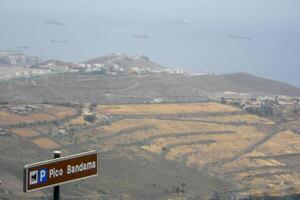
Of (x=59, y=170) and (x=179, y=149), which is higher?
(x=59, y=170)

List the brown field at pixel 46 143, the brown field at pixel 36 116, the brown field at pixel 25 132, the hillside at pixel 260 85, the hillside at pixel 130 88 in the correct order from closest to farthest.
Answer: the brown field at pixel 46 143
the brown field at pixel 25 132
the brown field at pixel 36 116
the hillside at pixel 130 88
the hillside at pixel 260 85

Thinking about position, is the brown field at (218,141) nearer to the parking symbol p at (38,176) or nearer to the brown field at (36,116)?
the brown field at (36,116)

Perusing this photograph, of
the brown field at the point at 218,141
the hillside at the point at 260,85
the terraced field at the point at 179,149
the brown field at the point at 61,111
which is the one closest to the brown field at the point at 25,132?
the terraced field at the point at 179,149

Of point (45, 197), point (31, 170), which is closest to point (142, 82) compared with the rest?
point (45, 197)

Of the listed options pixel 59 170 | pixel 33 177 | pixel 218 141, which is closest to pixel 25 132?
pixel 218 141

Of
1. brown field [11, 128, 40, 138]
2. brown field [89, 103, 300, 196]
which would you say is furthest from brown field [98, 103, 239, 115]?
brown field [11, 128, 40, 138]

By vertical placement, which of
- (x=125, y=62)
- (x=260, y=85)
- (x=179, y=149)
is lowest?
(x=179, y=149)

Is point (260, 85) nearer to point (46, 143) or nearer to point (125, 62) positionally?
point (125, 62)

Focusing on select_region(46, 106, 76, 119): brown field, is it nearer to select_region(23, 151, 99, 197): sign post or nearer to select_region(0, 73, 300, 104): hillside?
select_region(0, 73, 300, 104): hillside
